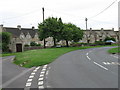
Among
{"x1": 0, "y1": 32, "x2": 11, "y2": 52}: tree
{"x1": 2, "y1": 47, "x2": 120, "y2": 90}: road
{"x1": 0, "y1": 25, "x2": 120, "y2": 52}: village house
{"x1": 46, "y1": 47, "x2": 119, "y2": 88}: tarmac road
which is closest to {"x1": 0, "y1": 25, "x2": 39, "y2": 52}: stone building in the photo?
{"x1": 0, "y1": 25, "x2": 120, "y2": 52}: village house

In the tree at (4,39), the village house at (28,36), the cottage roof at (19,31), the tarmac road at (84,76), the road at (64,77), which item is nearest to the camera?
the tarmac road at (84,76)

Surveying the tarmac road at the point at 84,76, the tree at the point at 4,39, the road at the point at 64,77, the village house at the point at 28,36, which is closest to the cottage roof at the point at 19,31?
the village house at the point at 28,36

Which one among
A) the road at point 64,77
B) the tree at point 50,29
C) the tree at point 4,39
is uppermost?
the tree at point 50,29

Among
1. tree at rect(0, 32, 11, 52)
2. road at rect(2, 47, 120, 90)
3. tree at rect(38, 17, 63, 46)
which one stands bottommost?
road at rect(2, 47, 120, 90)

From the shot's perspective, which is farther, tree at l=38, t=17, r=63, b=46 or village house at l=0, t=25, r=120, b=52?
village house at l=0, t=25, r=120, b=52

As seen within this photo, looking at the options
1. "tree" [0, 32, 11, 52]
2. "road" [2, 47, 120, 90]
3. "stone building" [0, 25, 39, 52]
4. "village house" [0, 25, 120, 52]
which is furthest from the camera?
"village house" [0, 25, 120, 52]

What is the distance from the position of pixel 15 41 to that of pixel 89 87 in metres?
53.5

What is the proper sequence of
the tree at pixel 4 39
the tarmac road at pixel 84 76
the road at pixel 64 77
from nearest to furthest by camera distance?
the tarmac road at pixel 84 76 → the road at pixel 64 77 → the tree at pixel 4 39

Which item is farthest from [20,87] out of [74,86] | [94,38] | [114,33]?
[114,33]

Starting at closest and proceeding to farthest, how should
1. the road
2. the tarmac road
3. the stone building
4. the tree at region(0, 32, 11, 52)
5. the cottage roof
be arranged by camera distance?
the tarmac road
the road
the tree at region(0, 32, 11, 52)
the stone building
the cottage roof

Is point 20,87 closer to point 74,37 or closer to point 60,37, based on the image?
point 60,37

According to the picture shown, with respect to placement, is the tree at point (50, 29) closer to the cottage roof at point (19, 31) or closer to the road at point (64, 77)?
the cottage roof at point (19, 31)

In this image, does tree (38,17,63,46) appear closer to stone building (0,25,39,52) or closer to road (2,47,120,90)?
stone building (0,25,39,52)

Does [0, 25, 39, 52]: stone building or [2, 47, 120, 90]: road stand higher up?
[0, 25, 39, 52]: stone building
